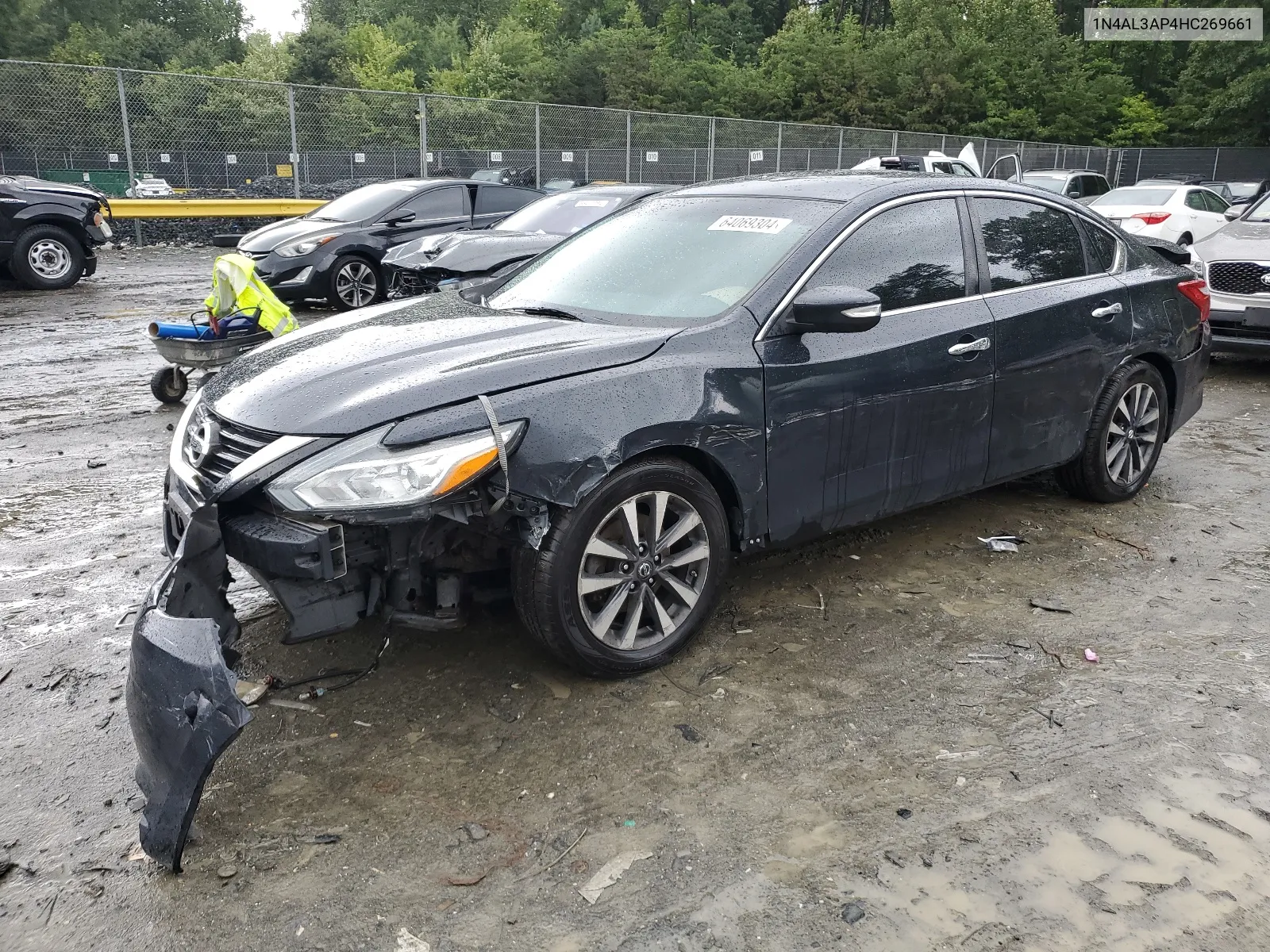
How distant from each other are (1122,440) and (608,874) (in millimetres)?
3898

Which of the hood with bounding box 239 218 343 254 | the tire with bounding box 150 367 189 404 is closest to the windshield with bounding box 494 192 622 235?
the hood with bounding box 239 218 343 254

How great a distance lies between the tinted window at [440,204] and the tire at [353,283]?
0.96 metres

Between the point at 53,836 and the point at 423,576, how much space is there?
120 centimetres

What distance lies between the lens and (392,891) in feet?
8.26

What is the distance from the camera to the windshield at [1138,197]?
15.7 metres

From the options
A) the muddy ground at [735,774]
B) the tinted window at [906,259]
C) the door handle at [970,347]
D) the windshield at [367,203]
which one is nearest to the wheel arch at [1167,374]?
the muddy ground at [735,774]

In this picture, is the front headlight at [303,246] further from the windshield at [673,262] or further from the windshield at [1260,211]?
the windshield at [1260,211]

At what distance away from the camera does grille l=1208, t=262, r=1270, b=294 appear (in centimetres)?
866

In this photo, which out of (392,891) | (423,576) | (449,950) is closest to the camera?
(449,950)

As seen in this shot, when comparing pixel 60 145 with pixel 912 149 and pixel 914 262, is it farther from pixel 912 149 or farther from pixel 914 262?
pixel 912 149

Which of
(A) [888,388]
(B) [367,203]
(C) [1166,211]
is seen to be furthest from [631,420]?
(C) [1166,211]

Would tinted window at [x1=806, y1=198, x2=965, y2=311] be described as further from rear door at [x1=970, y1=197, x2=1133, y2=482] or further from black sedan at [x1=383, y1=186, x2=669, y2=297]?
black sedan at [x1=383, y1=186, x2=669, y2=297]

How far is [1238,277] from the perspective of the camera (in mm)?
8828

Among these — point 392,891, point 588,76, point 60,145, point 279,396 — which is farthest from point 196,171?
point 588,76
